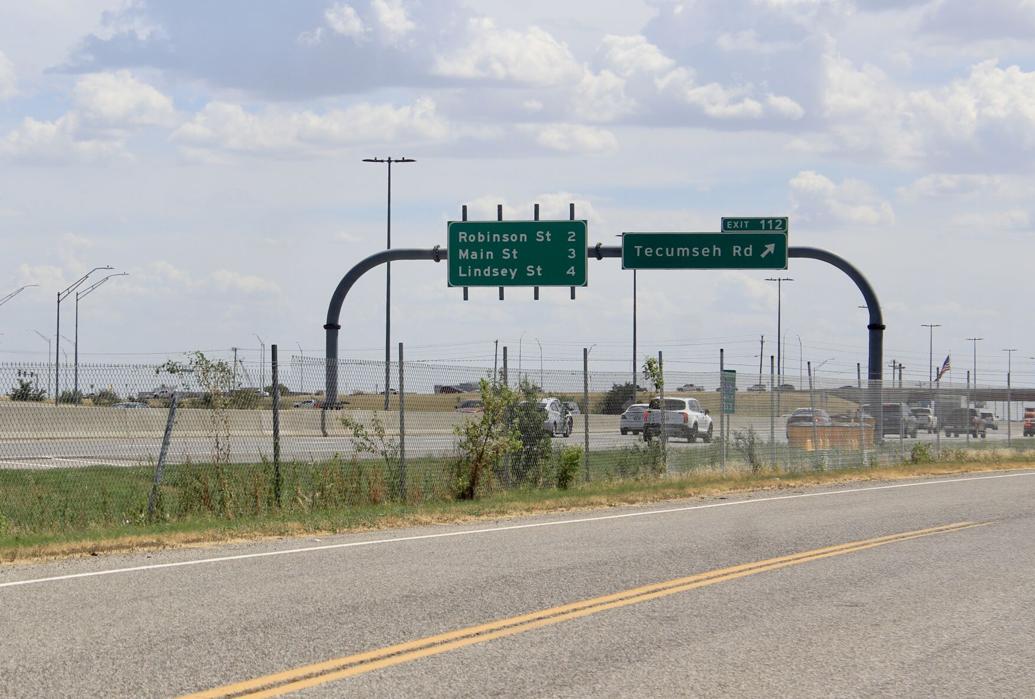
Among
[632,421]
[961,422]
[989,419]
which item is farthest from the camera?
[989,419]

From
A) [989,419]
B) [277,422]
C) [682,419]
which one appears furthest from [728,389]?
[989,419]

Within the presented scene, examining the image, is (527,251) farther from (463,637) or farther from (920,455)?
(463,637)

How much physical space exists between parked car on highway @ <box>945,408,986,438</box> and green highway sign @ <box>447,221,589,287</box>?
44.4ft

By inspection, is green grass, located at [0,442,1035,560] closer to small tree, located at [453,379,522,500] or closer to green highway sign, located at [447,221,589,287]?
small tree, located at [453,379,522,500]

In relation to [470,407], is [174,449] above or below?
below

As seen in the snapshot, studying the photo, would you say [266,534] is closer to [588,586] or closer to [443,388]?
[588,586]

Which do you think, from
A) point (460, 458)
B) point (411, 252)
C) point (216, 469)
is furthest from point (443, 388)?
point (411, 252)

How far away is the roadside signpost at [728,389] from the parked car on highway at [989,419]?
59.3 ft

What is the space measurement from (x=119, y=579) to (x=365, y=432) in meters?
8.14

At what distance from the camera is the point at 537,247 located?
2898 cm

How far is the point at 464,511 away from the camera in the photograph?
17.9m

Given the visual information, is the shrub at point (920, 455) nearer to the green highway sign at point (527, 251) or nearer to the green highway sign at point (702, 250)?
the green highway sign at point (702, 250)

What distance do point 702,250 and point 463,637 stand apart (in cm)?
2203

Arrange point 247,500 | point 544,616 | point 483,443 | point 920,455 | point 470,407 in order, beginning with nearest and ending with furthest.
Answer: point 544,616, point 247,500, point 483,443, point 470,407, point 920,455
